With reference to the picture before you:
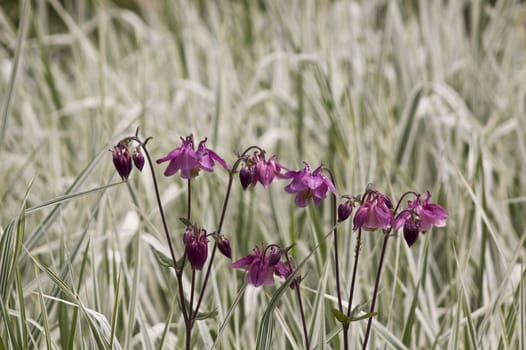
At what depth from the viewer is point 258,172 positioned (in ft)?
4.04

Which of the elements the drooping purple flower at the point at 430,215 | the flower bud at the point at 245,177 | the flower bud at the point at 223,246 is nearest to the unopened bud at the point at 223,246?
the flower bud at the point at 223,246

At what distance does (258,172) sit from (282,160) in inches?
60.3

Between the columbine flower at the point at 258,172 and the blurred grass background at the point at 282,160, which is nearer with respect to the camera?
the columbine flower at the point at 258,172

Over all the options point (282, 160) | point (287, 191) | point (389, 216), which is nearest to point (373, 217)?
point (389, 216)

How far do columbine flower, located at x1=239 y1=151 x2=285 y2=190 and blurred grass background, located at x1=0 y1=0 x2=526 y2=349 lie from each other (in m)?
0.31

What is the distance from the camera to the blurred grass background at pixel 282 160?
1.65m

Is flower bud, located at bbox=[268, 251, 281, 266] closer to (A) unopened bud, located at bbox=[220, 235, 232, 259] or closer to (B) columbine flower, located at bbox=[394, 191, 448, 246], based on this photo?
(A) unopened bud, located at bbox=[220, 235, 232, 259]

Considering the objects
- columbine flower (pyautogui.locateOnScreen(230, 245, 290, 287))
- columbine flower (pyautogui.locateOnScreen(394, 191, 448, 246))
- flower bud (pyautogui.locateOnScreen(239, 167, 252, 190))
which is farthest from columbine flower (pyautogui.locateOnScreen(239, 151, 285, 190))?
columbine flower (pyautogui.locateOnScreen(394, 191, 448, 246))

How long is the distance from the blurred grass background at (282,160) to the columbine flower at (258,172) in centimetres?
31

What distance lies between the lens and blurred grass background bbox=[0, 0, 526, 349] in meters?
1.65

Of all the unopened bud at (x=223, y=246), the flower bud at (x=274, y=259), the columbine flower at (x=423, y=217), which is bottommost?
the flower bud at (x=274, y=259)

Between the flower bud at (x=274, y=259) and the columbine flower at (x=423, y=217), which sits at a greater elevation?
the columbine flower at (x=423, y=217)

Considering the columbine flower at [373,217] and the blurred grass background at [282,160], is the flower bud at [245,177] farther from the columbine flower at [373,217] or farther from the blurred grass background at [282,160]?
the blurred grass background at [282,160]

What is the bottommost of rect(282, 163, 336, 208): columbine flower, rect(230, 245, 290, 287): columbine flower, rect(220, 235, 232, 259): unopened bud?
rect(230, 245, 290, 287): columbine flower
